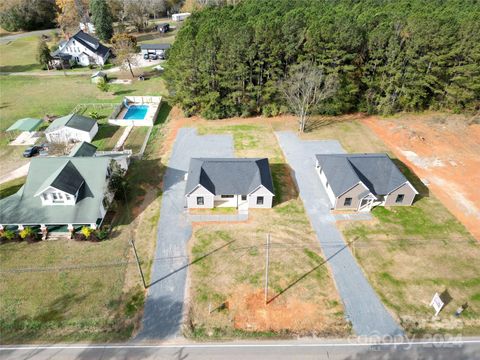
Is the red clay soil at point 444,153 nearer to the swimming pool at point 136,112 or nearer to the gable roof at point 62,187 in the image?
the gable roof at point 62,187

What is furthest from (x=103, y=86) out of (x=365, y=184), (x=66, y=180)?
(x=365, y=184)

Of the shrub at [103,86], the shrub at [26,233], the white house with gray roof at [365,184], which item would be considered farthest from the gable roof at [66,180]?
the shrub at [103,86]

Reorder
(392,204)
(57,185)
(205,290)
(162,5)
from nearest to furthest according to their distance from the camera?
(205,290) → (57,185) → (392,204) → (162,5)

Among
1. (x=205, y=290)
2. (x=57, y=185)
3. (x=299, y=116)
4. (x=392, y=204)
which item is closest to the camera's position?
(x=205, y=290)

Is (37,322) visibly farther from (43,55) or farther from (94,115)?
(43,55)

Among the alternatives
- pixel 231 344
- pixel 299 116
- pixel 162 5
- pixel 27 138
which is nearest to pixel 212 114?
pixel 299 116

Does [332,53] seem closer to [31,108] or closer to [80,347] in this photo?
[80,347]
